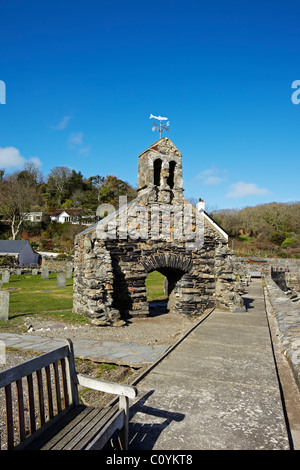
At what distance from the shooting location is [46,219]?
60094 mm

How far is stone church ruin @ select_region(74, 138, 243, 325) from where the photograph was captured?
9.59 m

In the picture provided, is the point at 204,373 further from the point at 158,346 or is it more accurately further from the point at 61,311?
the point at 61,311

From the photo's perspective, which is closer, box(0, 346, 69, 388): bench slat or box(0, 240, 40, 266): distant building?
box(0, 346, 69, 388): bench slat

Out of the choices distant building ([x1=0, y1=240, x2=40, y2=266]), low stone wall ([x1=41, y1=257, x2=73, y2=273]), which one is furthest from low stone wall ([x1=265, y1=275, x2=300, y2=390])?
distant building ([x1=0, y1=240, x2=40, y2=266])

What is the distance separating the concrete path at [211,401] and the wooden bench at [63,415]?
52 cm

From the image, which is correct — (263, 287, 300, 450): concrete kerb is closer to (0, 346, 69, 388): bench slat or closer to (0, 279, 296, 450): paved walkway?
(0, 279, 296, 450): paved walkway

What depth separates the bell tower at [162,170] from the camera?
429 inches

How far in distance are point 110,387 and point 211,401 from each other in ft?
5.36

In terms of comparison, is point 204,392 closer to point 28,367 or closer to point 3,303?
point 28,367
